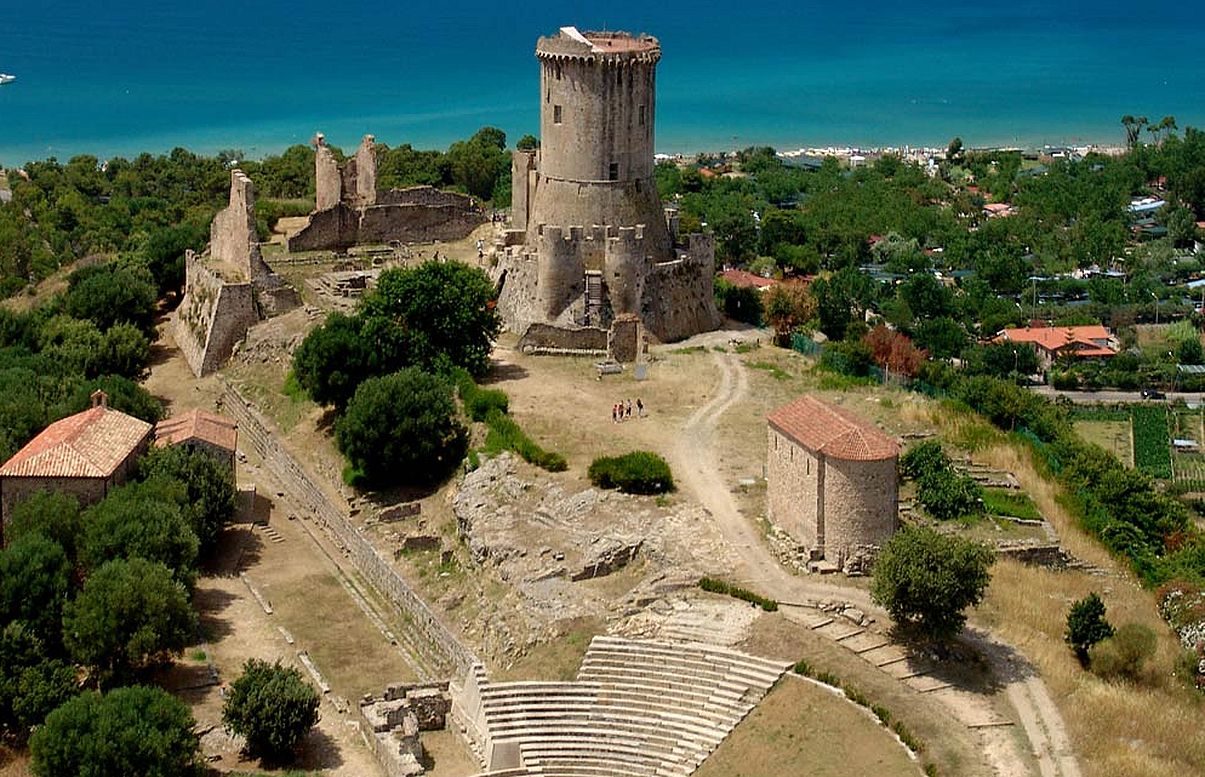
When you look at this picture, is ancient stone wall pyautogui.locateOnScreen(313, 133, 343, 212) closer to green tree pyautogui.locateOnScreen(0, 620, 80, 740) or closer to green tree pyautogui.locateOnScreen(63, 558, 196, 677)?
green tree pyautogui.locateOnScreen(63, 558, 196, 677)

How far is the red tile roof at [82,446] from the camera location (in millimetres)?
41938

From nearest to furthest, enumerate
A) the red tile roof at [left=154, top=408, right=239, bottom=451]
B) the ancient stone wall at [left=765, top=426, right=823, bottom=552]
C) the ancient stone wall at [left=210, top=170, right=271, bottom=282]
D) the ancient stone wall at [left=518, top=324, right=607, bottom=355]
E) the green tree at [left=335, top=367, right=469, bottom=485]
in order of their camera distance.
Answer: the ancient stone wall at [left=765, top=426, right=823, bottom=552] → the green tree at [left=335, top=367, right=469, bottom=485] → the red tile roof at [left=154, top=408, right=239, bottom=451] → the ancient stone wall at [left=518, top=324, right=607, bottom=355] → the ancient stone wall at [left=210, top=170, right=271, bottom=282]

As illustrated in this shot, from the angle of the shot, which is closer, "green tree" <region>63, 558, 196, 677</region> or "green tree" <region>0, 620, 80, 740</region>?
"green tree" <region>0, 620, 80, 740</region>

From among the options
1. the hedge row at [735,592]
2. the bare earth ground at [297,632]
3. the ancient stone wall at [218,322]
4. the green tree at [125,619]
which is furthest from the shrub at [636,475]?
the ancient stone wall at [218,322]

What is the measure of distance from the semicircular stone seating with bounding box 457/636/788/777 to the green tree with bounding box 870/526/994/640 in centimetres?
268

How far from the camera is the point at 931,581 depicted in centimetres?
3288

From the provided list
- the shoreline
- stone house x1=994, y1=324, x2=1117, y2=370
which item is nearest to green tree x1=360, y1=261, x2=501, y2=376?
stone house x1=994, y1=324, x2=1117, y2=370

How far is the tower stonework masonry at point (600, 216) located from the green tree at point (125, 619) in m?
17.8

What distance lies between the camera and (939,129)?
156 meters

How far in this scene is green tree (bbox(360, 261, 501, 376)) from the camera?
159 ft

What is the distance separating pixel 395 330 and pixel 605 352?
6434 mm

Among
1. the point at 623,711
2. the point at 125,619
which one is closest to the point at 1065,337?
the point at 623,711

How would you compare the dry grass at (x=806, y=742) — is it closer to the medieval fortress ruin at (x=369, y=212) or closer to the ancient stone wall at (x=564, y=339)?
the ancient stone wall at (x=564, y=339)

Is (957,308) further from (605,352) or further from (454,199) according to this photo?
(605,352)
